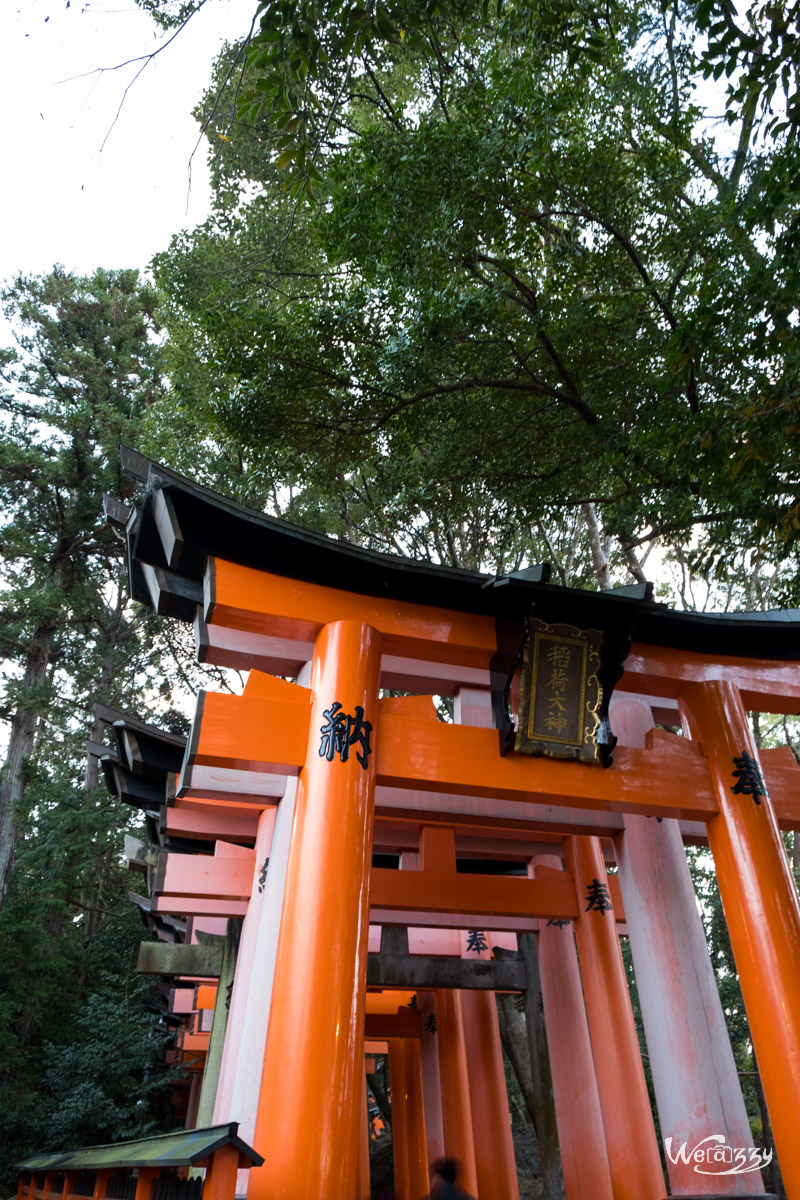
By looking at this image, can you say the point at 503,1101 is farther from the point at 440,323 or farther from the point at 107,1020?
the point at 440,323

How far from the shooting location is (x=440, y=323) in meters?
8.93

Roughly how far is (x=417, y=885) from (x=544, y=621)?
10.0 feet

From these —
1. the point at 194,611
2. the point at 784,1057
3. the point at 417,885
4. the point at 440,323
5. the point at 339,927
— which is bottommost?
the point at 784,1057

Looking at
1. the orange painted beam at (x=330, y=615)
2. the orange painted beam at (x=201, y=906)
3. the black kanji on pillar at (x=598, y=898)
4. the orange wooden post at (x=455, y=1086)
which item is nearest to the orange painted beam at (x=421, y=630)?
the orange painted beam at (x=330, y=615)

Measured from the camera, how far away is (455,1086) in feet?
34.9

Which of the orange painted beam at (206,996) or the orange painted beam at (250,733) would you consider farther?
the orange painted beam at (206,996)

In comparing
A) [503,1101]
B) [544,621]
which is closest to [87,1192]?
[544,621]

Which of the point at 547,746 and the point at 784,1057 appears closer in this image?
the point at 784,1057

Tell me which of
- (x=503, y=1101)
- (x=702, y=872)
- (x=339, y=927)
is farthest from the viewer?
(x=702, y=872)

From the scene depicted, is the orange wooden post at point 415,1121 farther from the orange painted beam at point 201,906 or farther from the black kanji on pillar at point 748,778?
the black kanji on pillar at point 748,778

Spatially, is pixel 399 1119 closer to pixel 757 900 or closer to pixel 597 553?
pixel 597 553

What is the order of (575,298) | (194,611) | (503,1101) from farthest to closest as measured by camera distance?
(503,1101)
(575,298)
(194,611)

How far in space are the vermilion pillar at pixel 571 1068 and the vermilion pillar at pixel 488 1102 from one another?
1.37 metres

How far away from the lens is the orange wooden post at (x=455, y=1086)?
1001 centimetres
